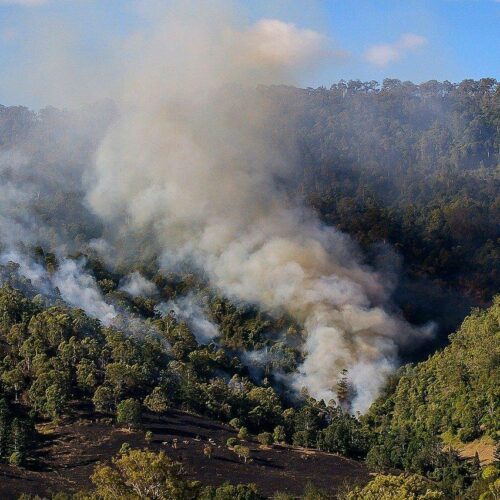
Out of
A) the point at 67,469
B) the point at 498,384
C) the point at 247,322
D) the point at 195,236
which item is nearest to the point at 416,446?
the point at 498,384

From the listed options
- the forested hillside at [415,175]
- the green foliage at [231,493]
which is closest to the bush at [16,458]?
the green foliage at [231,493]

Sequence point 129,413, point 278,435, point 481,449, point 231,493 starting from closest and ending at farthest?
point 231,493
point 129,413
point 481,449
point 278,435

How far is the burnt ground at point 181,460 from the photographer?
1725 inches

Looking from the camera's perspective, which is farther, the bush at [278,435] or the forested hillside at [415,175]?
the forested hillside at [415,175]

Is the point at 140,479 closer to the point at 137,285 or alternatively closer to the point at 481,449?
the point at 481,449

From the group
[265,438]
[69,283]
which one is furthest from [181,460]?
[69,283]

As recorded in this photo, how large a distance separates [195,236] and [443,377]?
40.2 metres

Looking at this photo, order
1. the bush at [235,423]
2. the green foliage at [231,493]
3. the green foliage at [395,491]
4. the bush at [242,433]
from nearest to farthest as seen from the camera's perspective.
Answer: the green foliage at [395,491] → the green foliage at [231,493] → the bush at [242,433] → the bush at [235,423]

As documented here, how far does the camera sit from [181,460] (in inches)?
1865

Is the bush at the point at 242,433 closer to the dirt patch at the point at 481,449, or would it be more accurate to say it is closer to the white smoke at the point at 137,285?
the dirt patch at the point at 481,449

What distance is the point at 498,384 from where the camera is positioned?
183 ft

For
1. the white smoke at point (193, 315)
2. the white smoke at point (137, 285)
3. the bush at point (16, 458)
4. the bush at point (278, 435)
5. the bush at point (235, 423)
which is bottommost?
the bush at point (16, 458)

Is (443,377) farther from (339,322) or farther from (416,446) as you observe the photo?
(339,322)

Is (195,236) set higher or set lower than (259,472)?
higher
